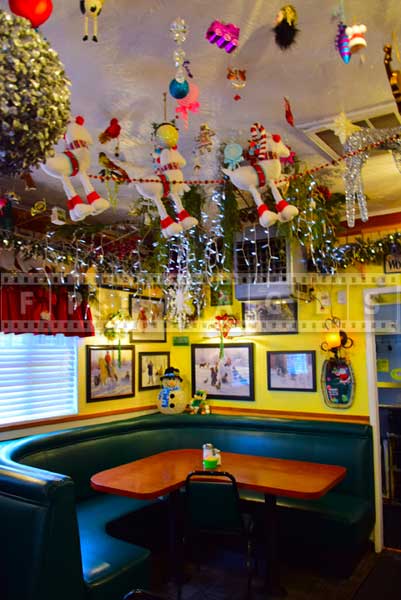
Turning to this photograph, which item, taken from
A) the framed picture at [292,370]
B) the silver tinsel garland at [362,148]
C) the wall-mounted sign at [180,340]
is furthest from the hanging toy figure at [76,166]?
the wall-mounted sign at [180,340]

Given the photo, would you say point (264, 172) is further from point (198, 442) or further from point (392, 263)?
point (198, 442)

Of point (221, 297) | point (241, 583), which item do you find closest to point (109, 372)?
point (221, 297)

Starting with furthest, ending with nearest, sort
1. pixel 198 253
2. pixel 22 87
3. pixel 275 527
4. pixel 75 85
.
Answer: pixel 198 253
pixel 275 527
pixel 75 85
pixel 22 87

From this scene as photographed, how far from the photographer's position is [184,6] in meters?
1.81

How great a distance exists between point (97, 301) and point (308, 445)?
97.0 inches

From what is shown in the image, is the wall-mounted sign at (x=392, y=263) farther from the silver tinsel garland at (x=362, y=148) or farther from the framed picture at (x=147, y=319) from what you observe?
the framed picture at (x=147, y=319)

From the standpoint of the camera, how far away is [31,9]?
1.25 meters

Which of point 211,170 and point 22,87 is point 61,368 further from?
point 22,87

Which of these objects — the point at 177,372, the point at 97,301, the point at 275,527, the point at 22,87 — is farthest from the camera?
the point at 177,372

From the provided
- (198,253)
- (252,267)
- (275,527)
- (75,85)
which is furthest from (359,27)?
(275,527)

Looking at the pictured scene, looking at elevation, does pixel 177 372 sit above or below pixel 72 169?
below

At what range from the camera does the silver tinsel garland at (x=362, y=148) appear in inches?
86.5

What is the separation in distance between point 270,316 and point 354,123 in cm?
256

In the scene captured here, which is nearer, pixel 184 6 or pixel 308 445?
pixel 184 6
